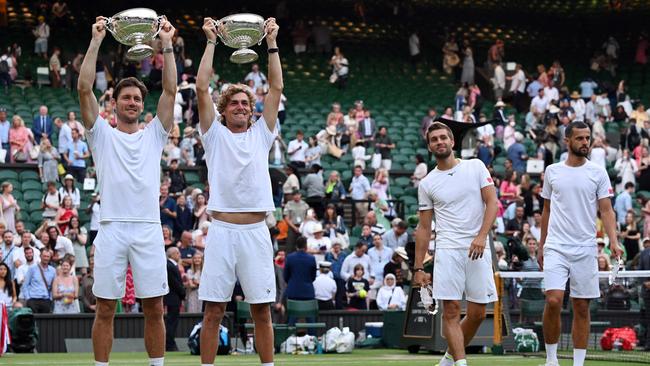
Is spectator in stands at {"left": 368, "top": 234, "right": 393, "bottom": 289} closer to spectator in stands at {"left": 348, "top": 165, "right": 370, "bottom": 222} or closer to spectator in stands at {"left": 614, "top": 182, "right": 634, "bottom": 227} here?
spectator in stands at {"left": 348, "top": 165, "right": 370, "bottom": 222}

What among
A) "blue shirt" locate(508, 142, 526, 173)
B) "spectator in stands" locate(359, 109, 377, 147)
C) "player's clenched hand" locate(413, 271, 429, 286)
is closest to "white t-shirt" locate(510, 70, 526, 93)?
"blue shirt" locate(508, 142, 526, 173)

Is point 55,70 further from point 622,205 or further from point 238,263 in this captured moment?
point 238,263

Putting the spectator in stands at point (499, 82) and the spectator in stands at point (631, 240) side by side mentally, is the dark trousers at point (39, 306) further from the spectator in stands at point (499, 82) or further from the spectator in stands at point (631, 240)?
the spectator in stands at point (499, 82)

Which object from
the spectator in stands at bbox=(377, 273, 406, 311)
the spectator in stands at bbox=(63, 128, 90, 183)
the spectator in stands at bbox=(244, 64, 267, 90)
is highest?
the spectator in stands at bbox=(244, 64, 267, 90)

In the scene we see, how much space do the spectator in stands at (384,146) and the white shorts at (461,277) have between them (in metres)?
18.0

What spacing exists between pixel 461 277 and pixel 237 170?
227cm

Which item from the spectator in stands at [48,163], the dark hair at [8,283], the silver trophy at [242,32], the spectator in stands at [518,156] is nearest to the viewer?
the silver trophy at [242,32]

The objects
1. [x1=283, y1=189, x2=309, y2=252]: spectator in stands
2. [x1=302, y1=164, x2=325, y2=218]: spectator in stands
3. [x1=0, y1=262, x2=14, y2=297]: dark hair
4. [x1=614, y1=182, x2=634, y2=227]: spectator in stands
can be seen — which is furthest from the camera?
[x1=614, y1=182, x2=634, y2=227]: spectator in stands

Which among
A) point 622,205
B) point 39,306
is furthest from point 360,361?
point 622,205

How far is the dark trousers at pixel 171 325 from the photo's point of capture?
766 inches

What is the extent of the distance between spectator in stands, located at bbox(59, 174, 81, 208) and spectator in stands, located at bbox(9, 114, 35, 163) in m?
2.19

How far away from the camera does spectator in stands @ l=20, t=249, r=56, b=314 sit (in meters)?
20.2

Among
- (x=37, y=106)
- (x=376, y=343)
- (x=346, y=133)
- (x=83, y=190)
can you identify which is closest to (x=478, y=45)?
(x=346, y=133)

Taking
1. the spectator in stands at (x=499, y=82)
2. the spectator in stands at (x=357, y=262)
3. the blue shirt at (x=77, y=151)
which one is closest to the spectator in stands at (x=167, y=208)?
the blue shirt at (x=77, y=151)
